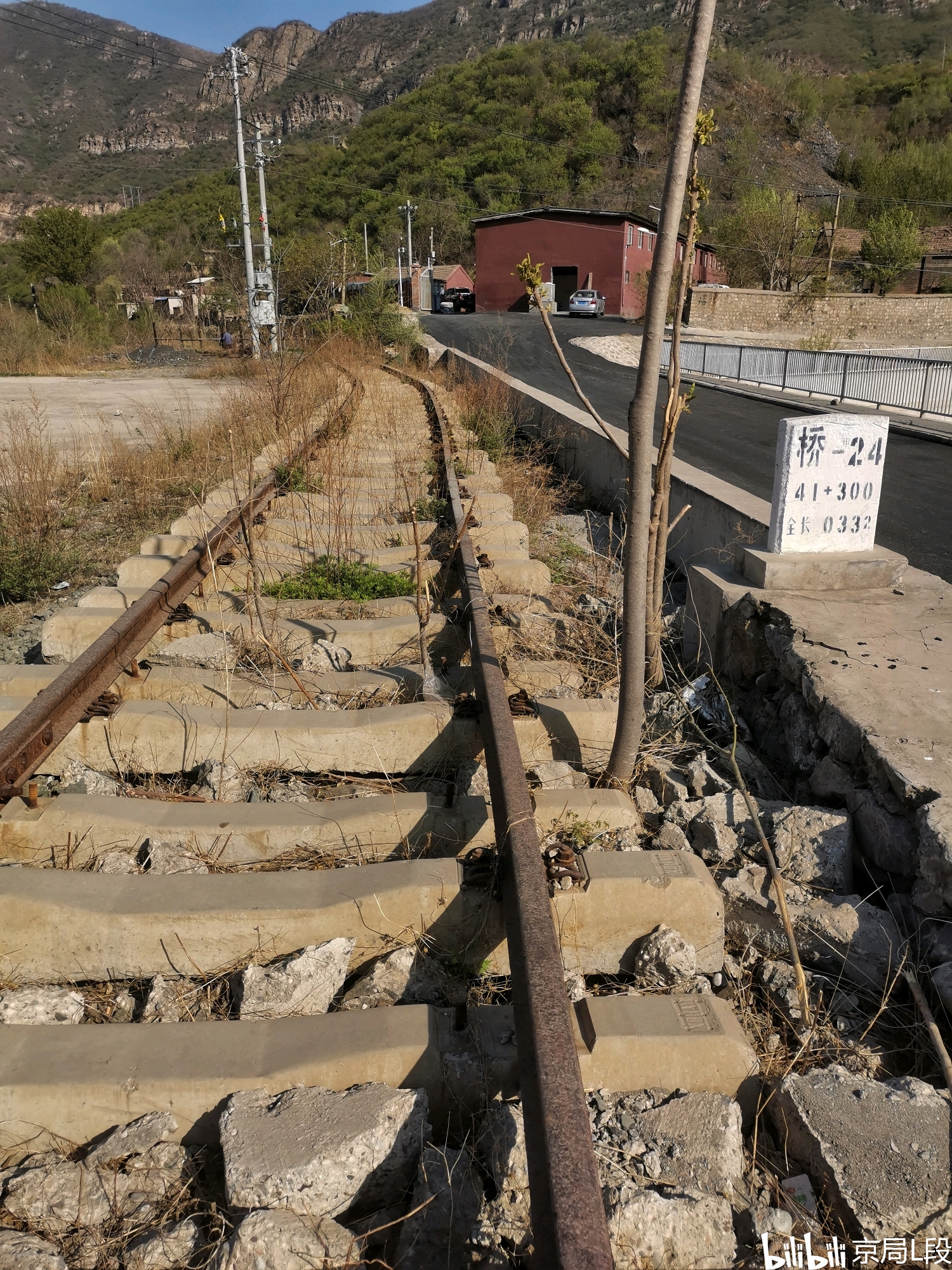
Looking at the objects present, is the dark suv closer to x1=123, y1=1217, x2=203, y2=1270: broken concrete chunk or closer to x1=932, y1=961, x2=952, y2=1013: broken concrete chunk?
x1=932, y1=961, x2=952, y2=1013: broken concrete chunk

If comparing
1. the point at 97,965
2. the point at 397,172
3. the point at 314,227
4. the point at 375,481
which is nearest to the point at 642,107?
the point at 397,172

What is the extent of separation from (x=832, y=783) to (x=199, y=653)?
9.65ft

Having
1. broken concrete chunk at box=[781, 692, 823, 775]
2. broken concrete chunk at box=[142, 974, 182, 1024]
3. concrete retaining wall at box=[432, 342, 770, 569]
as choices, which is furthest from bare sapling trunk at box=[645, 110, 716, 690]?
broken concrete chunk at box=[142, 974, 182, 1024]

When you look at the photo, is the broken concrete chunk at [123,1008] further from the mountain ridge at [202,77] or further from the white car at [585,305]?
the mountain ridge at [202,77]

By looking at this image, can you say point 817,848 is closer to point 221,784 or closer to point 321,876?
point 321,876

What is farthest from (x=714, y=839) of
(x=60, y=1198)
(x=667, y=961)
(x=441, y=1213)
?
(x=60, y=1198)

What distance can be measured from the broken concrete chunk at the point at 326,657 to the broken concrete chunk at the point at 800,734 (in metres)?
2.13

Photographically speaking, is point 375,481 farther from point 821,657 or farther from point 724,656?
point 821,657

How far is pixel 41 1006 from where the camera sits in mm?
2412

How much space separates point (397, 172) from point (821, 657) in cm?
10614

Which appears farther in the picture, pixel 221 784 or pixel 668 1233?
pixel 221 784

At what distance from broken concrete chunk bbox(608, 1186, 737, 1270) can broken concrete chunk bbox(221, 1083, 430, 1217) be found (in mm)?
463

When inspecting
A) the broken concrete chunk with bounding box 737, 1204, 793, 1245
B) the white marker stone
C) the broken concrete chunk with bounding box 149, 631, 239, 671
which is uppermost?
the white marker stone

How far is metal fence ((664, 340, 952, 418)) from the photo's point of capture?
61.2ft
